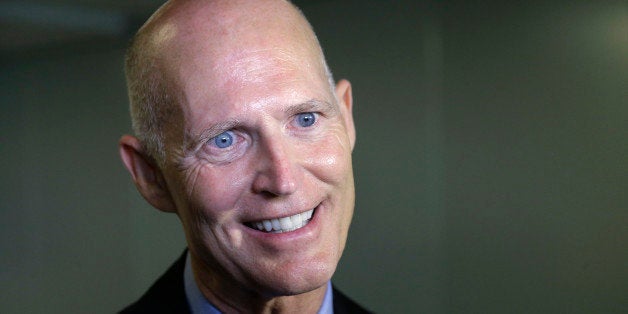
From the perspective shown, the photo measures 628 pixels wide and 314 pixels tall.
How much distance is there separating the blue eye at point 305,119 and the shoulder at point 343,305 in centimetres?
50

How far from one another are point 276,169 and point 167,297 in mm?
496

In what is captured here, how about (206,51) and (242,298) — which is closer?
(206,51)

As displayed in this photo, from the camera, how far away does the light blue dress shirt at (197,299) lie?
5.45 ft

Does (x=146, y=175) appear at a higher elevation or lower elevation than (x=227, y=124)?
lower

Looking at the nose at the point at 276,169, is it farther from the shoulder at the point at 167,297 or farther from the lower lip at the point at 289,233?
the shoulder at the point at 167,297

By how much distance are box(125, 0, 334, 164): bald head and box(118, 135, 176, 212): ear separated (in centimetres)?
5

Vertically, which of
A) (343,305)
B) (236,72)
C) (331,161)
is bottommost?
(343,305)

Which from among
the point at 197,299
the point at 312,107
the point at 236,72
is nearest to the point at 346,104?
the point at 312,107

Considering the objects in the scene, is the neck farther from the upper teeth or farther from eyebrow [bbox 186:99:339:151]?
eyebrow [bbox 186:99:339:151]

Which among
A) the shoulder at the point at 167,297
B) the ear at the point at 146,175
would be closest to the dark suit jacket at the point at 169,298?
the shoulder at the point at 167,297

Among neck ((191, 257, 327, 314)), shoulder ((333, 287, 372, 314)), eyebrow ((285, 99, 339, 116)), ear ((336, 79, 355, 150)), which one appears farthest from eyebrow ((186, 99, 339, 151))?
shoulder ((333, 287, 372, 314))

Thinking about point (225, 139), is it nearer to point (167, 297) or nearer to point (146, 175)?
point (146, 175)

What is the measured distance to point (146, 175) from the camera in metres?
1.66

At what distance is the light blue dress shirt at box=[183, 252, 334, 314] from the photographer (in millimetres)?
1661
